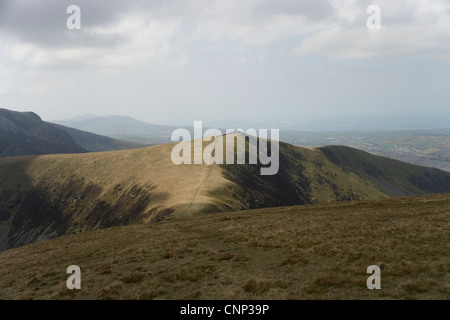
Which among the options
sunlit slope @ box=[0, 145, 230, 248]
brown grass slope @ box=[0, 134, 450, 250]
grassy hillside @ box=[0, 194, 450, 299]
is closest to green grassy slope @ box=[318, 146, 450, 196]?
brown grass slope @ box=[0, 134, 450, 250]

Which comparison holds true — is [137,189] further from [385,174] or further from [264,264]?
[385,174]

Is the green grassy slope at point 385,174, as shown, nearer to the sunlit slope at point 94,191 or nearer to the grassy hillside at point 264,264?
the sunlit slope at point 94,191

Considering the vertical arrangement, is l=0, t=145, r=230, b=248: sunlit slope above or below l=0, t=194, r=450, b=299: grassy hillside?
below

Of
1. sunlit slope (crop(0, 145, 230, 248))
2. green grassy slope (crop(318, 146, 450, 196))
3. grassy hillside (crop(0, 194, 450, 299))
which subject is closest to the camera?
grassy hillside (crop(0, 194, 450, 299))

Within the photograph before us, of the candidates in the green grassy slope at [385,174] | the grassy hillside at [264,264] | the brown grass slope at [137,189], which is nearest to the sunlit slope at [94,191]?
the brown grass slope at [137,189]

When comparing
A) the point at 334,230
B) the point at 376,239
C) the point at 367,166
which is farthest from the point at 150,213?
the point at 367,166

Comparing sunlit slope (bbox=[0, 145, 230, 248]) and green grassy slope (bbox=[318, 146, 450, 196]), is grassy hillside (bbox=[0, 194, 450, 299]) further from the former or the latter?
green grassy slope (bbox=[318, 146, 450, 196])
